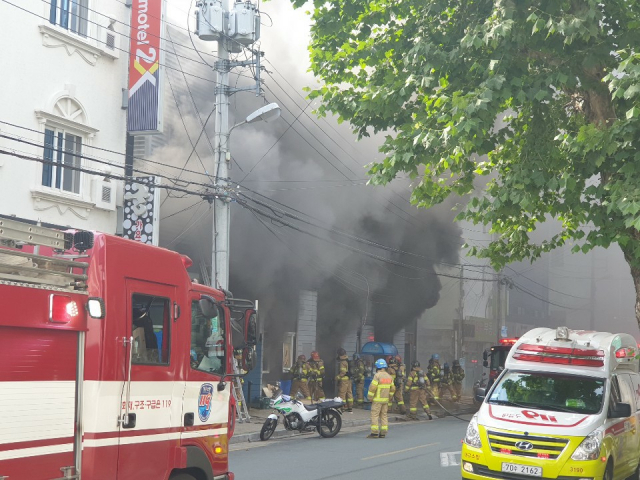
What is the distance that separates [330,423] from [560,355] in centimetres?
702

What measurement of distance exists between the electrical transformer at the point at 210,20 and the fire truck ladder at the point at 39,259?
39.3ft

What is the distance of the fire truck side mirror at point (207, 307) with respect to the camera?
679 cm

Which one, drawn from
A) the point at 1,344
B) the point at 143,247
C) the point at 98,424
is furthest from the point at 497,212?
the point at 1,344

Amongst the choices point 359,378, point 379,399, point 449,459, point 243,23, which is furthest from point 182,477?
point 359,378

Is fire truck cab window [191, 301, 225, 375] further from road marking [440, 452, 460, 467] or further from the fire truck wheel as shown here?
road marking [440, 452, 460, 467]

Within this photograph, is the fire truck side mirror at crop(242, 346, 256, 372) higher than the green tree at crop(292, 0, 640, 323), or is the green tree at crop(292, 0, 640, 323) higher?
the green tree at crop(292, 0, 640, 323)

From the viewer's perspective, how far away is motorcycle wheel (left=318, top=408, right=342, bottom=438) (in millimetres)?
16016

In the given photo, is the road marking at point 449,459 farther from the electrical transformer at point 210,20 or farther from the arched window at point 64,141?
the electrical transformer at point 210,20

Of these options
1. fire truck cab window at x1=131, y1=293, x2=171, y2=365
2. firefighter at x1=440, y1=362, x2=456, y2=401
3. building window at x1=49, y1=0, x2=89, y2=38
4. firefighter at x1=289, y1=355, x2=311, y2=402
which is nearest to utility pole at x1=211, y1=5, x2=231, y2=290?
building window at x1=49, y1=0, x2=89, y2=38

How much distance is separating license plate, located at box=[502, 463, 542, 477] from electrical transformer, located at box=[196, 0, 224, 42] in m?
11.1

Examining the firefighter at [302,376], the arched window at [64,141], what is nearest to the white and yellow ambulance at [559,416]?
the arched window at [64,141]

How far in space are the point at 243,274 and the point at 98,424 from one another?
1661 cm

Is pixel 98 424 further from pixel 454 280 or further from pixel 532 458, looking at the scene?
pixel 454 280

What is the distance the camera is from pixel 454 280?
126ft
